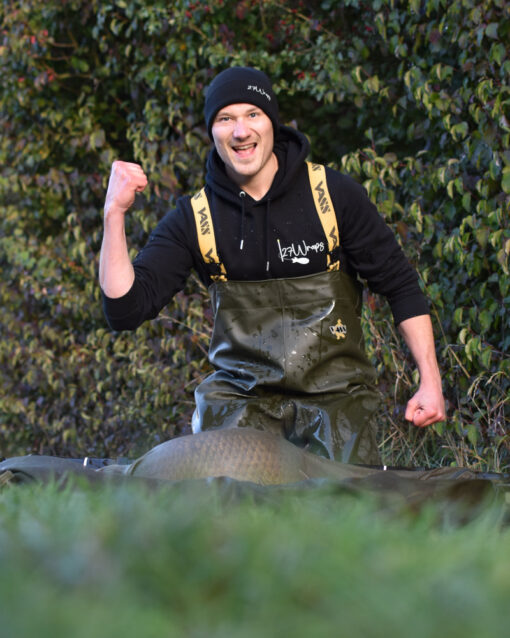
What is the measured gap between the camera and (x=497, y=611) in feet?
2.19

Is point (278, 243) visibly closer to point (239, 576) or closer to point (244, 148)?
point (244, 148)

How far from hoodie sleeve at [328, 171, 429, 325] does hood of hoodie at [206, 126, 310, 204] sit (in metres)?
0.15

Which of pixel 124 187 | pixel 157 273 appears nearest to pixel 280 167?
pixel 157 273

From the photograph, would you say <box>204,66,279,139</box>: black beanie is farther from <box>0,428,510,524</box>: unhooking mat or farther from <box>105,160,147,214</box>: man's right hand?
<box>0,428,510,524</box>: unhooking mat

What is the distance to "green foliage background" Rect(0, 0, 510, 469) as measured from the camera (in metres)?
4.21

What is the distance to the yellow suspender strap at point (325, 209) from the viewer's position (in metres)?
3.27

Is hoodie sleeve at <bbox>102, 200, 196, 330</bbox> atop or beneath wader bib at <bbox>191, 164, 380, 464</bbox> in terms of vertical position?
atop

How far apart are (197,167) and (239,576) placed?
5.14 m

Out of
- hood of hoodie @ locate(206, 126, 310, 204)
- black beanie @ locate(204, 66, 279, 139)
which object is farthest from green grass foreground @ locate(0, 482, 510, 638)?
black beanie @ locate(204, 66, 279, 139)

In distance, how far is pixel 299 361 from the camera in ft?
10.5


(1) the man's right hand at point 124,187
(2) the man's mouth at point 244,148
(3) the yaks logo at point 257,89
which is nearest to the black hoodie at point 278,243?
(2) the man's mouth at point 244,148

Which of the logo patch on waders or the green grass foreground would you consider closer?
the green grass foreground

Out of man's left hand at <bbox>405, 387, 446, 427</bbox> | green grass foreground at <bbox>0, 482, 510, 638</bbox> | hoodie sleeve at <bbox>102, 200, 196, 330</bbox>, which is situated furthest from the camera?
hoodie sleeve at <bbox>102, 200, 196, 330</bbox>

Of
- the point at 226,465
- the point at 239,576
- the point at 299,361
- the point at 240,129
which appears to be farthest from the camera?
the point at 240,129
